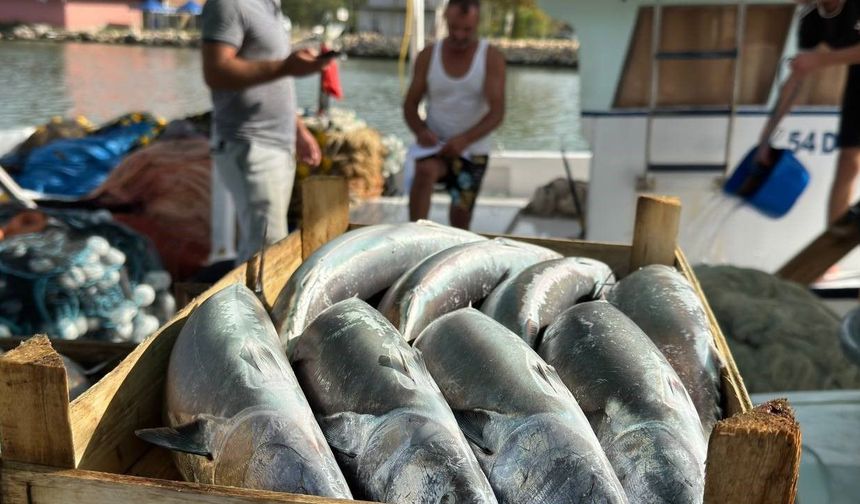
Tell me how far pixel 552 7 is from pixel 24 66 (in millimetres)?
33430

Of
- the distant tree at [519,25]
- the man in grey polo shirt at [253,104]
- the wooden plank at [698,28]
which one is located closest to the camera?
the man in grey polo shirt at [253,104]

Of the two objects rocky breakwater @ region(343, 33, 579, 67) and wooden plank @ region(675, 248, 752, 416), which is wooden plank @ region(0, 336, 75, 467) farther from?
rocky breakwater @ region(343, 33, 579, 67)

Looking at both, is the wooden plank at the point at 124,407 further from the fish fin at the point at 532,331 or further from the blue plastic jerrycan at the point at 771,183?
the blue plastic jerrycan at the point at 771,183

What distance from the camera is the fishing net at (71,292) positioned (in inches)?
142

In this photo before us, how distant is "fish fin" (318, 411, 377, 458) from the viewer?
1282 mm

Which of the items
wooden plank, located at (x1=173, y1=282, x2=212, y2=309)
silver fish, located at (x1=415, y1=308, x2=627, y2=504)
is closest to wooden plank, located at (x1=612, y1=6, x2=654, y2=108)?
wooden plank, located at (x1=173, y1=282, x2=212, y2=309)

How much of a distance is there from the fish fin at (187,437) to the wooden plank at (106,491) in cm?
11

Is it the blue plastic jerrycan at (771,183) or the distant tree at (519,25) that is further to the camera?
the distant tree at (519,25)

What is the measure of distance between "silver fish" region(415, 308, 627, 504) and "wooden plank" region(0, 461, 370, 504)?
0.96 feet

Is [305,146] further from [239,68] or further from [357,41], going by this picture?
[357,41]

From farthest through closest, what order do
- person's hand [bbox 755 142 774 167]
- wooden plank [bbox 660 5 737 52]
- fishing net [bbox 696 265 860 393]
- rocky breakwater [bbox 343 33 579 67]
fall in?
rocky breakwater [bbox 343 33 579 67]
person's hand [bbox 755 142 774 167]
wooden plank [bbox 660 5 737 52]
fishing net [bbox 696 265 860 393]

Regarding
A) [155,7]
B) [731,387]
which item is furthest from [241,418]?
[155,7]

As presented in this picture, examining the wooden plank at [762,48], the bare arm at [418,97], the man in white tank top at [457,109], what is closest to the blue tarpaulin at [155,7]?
the bare arm at [418,97]

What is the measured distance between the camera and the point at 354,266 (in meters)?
1.93
